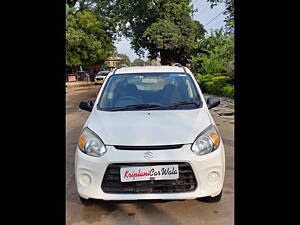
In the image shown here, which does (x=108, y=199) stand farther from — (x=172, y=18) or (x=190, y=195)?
(x=172, y=18)

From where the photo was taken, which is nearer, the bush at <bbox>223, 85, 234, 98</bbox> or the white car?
the white car

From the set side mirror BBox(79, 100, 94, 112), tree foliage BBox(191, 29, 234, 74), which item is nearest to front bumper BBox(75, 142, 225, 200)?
side mirror BBox(79, 100, 94, 112)

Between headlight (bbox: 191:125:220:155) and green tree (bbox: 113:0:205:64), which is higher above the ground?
green tree (bbox: 113:0:205:64)

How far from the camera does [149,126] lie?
298 centimetres

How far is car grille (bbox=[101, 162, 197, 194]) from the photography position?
2.74 m

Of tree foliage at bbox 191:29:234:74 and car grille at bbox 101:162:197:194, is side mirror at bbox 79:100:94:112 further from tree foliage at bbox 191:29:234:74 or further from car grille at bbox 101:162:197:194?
tree foliage at bbox 191:29:234:74

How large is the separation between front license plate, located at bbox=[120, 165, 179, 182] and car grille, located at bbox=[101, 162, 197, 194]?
5 cm

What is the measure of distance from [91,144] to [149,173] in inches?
26.3

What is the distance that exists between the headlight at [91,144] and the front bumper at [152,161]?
2.1 inches

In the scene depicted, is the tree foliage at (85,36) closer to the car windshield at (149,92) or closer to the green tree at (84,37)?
the green tree at (84,37)

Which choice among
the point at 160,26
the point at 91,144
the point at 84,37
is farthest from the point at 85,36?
the point at 91,144
